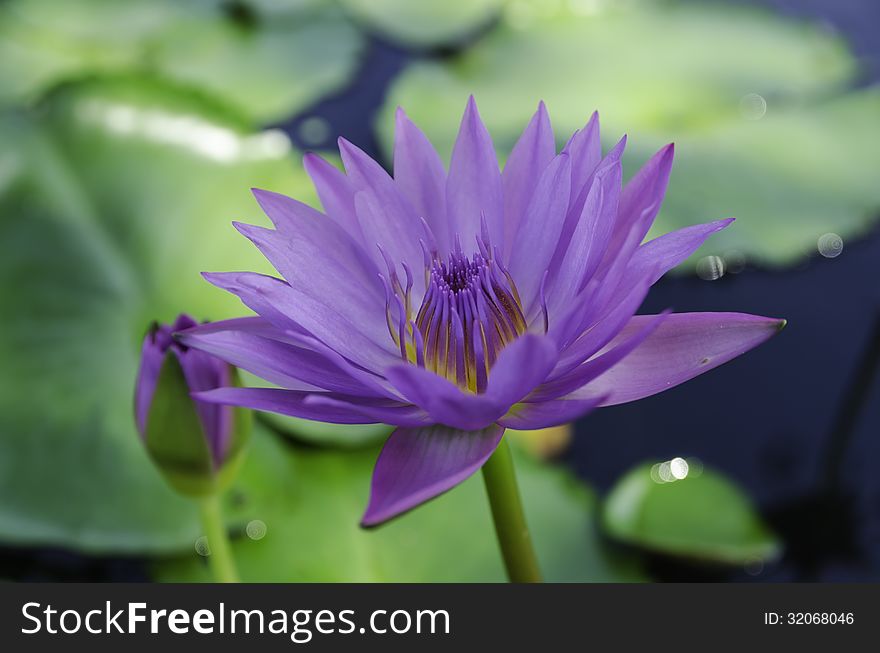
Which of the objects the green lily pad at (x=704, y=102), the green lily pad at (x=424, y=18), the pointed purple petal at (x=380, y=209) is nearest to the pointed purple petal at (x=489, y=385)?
the pointed purple petal at (x=380, y=209)

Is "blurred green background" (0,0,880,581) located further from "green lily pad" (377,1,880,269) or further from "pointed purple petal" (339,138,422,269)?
"pointed purple petal" (339,138,422,269)

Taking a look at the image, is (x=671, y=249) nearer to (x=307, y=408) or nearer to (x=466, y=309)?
(x=466, y=309)

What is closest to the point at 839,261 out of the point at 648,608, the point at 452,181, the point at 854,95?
the point at 854,95

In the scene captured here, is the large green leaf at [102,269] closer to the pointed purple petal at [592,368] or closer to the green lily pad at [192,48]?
the green lily pad at [192,48]

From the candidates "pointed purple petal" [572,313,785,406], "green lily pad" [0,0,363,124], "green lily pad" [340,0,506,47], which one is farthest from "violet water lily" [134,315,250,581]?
"green lily pad" [340,0,506,47]

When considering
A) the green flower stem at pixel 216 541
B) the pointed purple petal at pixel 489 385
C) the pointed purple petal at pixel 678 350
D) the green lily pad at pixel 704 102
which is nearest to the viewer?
the pointed purple petal at pixel 489 385

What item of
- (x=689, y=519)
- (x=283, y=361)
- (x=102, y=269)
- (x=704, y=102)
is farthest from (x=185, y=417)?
(x=704, y=102)

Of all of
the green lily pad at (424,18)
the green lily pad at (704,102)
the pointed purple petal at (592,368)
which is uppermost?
the green lily pad at (424,18)
